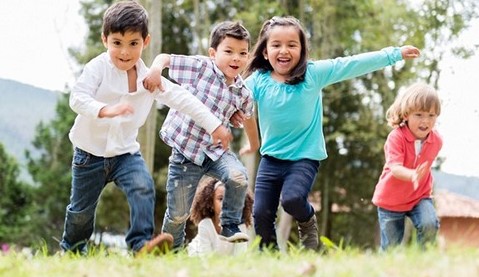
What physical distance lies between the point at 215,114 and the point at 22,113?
36.9m

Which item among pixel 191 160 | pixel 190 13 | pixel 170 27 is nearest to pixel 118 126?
pixel 191 160

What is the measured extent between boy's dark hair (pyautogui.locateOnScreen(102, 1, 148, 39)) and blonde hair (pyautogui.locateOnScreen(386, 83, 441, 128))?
2009mm

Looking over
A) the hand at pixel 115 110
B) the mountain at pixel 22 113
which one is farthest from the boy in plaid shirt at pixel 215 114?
the mountain at pixel 22 113

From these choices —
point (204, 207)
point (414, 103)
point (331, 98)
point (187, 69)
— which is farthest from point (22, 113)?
point (414, 103)

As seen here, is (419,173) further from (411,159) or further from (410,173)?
(411,159)

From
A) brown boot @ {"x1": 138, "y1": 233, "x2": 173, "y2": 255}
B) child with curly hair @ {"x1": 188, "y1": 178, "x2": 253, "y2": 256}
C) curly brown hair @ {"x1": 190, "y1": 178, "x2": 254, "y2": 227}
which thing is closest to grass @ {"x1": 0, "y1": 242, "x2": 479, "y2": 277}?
brown boot @ {"x1": 138, "y1": 233, "x2": 173, "y2": 255}

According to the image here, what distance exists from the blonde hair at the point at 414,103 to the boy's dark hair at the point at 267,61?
0.77 m

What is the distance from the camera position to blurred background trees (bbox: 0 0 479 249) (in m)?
24.1

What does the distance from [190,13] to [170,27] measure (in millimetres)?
1872

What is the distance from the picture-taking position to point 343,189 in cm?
3000

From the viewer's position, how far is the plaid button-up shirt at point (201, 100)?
19.8 feet

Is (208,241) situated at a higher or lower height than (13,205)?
higher

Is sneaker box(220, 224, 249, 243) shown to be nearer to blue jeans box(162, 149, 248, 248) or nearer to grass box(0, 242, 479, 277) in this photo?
blue jeans box(162, 149, 248, 248)

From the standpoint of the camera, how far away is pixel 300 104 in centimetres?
638
